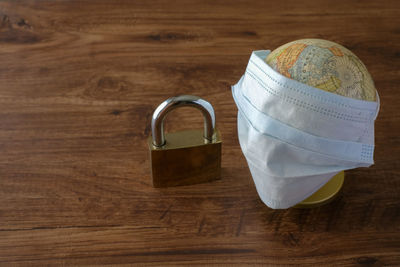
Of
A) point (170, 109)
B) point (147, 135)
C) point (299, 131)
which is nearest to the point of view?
point (299, 131)

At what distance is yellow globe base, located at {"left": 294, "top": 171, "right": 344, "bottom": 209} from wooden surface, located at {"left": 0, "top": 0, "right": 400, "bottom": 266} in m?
0.01

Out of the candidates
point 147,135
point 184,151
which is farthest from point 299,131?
point 147,135

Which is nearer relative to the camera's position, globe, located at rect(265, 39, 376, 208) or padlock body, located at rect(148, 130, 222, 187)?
globe, located at rect(265, 39, 376, 208)

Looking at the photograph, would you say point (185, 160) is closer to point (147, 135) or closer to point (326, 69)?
point (147, 135)

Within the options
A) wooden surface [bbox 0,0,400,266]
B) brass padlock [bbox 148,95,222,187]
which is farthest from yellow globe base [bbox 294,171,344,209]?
brass padlock [bbox 148,95,222,187]

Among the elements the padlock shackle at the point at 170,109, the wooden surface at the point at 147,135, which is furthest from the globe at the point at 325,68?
the wooden surface at the point at 147,135

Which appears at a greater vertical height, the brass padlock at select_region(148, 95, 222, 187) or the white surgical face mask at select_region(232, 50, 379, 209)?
the white surgical face mask at select_region(232, 50, 379, 209)

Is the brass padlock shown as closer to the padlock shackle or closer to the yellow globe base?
the padlock shackle

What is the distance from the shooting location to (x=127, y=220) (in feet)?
3.13

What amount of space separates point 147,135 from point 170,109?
0.22m

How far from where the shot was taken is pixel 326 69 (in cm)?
83

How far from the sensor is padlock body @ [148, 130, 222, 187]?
3.16ft

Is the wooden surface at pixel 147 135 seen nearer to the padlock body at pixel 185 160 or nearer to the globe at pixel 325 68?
the padlock body at pixel 185 160

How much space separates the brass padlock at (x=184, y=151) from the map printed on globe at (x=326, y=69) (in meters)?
0.18
